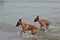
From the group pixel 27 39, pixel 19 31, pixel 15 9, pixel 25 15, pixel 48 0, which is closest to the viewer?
pixel 27 39

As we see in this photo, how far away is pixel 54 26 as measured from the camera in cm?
654

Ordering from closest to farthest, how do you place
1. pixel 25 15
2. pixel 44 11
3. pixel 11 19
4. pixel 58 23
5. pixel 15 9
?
pixel 58 23 → pixel 11 19 → pixel 25 15 → pixel 44 11 → pixel 15 9

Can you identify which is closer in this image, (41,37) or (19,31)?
(41,37)

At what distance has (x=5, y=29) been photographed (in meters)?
6.46

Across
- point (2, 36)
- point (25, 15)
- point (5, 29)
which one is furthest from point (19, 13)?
point (2, 36)

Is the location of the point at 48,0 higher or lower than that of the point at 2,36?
higher

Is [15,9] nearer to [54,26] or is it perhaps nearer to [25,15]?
[25,15]

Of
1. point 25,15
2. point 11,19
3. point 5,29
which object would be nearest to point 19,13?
point 25,15

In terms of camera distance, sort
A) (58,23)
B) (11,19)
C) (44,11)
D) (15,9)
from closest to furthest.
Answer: (58,23) → (11,19) → (44,11) → (15,9)

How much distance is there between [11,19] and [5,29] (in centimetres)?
118

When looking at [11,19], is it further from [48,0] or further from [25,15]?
[48,0]

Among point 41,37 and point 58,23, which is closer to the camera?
point 41,37

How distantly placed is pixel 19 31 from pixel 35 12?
2.46m

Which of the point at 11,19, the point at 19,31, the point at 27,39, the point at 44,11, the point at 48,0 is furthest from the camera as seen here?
the point at 48,0
